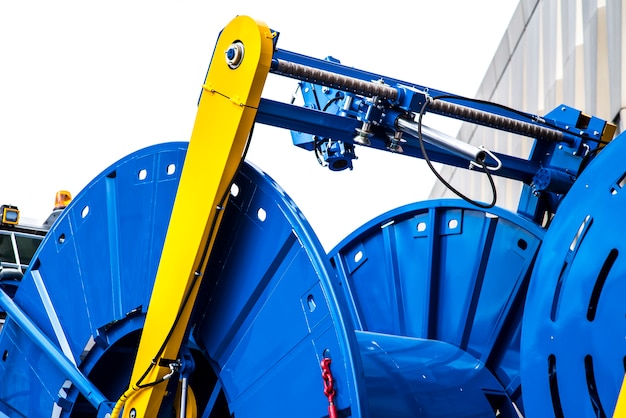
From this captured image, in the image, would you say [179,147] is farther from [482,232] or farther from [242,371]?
[482,232]

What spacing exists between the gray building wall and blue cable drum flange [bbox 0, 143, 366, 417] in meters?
5.94

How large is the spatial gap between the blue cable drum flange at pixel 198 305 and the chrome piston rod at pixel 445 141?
2.35 ft

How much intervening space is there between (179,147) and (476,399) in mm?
2067

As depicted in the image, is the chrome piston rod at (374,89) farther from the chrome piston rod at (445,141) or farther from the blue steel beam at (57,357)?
the blue steel beam at (57,357)

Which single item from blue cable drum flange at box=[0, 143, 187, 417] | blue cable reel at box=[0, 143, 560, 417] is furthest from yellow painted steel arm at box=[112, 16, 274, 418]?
blue cable drum flange at box=[0, 143, 187, 417]

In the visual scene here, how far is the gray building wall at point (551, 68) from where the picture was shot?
955cm

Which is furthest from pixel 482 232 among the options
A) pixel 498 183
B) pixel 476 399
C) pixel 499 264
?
pixel 498 183

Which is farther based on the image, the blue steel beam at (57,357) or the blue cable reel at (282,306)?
the blue steel beam at (57,357)

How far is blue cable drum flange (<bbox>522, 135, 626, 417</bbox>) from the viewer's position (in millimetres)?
3160

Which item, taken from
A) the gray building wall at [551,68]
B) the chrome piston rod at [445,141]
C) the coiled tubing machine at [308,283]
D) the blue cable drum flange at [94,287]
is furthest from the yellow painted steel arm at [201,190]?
the gray building wall at [551,68]

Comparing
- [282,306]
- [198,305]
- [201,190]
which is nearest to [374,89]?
[201,190]

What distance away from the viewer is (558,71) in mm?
12453

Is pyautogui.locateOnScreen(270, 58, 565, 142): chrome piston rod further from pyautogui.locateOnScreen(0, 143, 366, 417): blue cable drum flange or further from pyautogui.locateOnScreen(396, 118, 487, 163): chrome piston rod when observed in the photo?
Answer: pyautogui.locateOnScreen(0, 143, 366, 417): blue cable drum flange

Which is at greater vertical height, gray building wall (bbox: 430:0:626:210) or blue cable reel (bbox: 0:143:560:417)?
gray building wall (bbox: 430:0:626:210)
